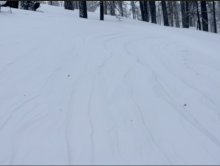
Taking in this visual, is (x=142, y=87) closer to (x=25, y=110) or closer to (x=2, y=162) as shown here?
(x=25, y=110)

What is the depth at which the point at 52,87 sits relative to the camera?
3311 mm

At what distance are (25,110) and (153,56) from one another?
3931mm

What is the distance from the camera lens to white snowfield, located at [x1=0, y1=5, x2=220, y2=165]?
2.15 metres

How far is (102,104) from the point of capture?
299 centimetres

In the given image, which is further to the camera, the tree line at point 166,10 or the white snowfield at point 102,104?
the tree line at point 166,10

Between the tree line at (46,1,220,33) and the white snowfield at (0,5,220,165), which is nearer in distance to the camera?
the white snowfield at (0,5,220,165)

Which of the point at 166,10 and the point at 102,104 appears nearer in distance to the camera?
the point at 102,104

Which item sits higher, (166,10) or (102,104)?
(166,10)

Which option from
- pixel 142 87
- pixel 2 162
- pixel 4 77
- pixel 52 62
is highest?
pixel 52 62

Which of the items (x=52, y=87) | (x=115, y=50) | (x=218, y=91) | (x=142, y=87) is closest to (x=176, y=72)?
(x=218, y=91)

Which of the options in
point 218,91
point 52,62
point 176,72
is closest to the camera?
point 218,91

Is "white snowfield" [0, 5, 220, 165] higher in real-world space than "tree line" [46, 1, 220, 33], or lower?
lower

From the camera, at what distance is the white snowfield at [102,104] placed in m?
2.15

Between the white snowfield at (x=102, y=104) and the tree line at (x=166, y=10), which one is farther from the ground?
the tree line at (x=166, y=10)
